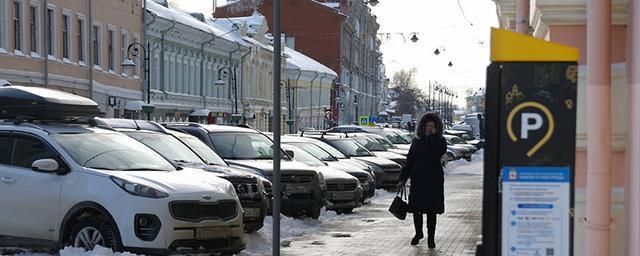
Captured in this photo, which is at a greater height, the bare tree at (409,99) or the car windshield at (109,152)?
the bare tree at (409,99)

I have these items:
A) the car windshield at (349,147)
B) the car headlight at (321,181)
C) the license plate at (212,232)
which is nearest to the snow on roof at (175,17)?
the car windshield at (349,147)

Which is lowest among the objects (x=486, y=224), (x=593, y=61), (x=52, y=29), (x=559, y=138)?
(x=486, y=224)

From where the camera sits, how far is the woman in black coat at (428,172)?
35.7 feet

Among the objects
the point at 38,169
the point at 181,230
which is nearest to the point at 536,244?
the point at 181,230

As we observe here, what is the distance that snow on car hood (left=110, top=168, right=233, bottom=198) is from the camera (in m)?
9.21

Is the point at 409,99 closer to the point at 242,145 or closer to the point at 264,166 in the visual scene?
the point at 242,145

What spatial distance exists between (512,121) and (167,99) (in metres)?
39.0

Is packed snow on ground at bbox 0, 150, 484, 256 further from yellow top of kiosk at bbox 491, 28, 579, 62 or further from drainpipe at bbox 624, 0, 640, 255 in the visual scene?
yellow top of kiosk at bbox 491, 28, 579, 62

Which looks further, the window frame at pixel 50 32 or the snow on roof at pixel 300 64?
the snow on roof at pixel 300 64

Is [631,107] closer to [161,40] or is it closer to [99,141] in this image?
[99,141]

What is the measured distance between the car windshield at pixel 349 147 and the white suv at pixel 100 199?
43.5ft

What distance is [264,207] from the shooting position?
11.8 meters

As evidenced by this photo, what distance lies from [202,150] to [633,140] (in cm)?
934

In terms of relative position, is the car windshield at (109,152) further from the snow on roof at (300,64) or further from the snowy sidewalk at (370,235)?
the snow on roof at (300,64)
